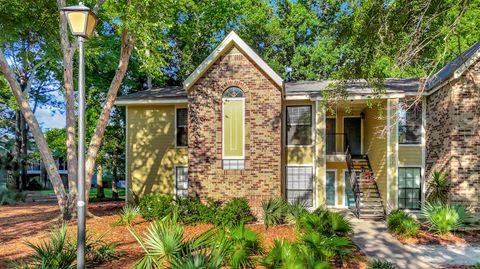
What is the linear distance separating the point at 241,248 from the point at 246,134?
21.8 feet

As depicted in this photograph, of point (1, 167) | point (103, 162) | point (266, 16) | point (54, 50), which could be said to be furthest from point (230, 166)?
point (1, 167)

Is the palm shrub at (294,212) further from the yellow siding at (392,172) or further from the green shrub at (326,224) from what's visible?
the yellow siding at (392,172)

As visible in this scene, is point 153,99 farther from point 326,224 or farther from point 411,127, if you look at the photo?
point 411,127

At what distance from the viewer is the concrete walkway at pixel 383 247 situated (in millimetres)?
9242

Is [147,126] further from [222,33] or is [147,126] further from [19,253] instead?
[222,33]

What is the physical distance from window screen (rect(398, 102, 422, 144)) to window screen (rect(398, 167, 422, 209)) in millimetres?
1326

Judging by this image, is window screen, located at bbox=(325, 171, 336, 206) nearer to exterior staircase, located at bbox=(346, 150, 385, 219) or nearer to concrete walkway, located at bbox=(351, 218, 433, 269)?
exterior staircase, located at bbox=(346, 150, 385, 219)

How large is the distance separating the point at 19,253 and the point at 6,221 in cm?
616

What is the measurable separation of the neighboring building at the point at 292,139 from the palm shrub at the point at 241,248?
5.31m

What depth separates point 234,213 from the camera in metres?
12.8

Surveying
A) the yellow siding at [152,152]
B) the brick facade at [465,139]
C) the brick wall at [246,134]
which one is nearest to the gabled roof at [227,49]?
the brick wall at [246,134]

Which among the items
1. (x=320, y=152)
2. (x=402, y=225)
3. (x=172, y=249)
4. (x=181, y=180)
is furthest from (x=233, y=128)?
(x=172, y=249)

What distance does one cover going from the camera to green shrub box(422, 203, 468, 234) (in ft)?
38.6

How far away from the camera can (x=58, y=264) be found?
7008mm
